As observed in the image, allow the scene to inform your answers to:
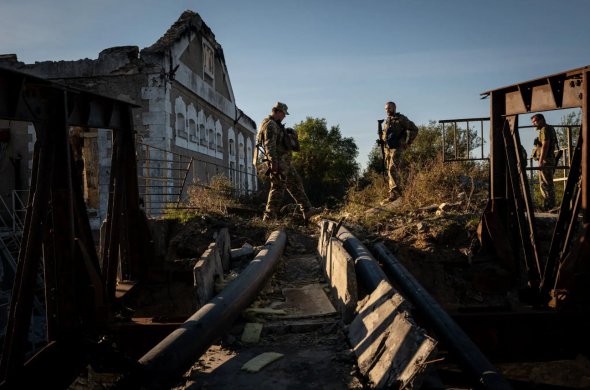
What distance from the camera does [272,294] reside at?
655 cm

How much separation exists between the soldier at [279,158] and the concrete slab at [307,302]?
4594 millimetres

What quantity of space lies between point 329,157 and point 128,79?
13.5 m

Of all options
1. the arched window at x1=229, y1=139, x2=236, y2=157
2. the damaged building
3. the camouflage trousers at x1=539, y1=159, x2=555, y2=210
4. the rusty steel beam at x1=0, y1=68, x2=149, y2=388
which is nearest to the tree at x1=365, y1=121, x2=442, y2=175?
the camouflage trousers at x1=539, y1=159, x2=555, y2=210

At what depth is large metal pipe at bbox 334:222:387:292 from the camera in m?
5.44

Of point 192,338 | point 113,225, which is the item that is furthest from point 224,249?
point 192,338

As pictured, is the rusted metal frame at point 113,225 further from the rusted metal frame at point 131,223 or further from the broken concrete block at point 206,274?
the broken concrete block at point 206,274

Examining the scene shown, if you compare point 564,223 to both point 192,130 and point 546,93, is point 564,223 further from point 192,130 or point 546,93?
point 192,130

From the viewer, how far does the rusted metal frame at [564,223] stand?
528 cm

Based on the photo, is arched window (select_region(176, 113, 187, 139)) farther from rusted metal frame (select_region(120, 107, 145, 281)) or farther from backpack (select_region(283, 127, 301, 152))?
rusted metal frame (select_region(120, 107, 145, 281))

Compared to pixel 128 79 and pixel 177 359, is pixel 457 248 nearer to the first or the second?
pixel 177 359

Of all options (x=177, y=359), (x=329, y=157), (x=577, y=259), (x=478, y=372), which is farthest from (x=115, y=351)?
(x=329, y=157)

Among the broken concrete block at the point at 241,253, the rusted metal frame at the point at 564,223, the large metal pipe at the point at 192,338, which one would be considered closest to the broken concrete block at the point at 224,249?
the broken concrete block at the point at 241,253

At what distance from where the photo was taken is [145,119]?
1491 cm

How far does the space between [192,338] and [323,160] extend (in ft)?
75.5
